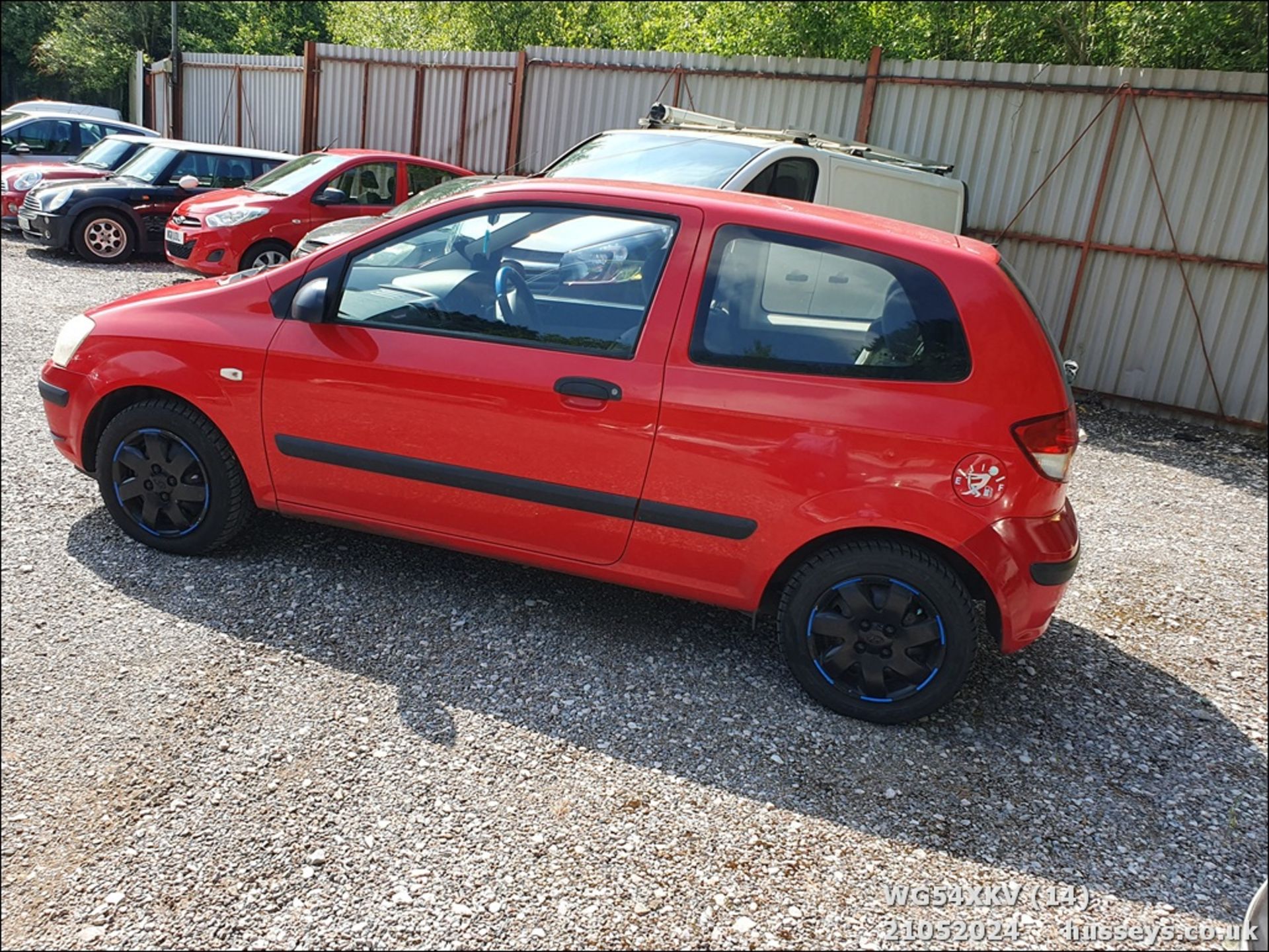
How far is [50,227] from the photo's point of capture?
11898 mm

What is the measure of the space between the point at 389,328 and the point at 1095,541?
13.7 feet

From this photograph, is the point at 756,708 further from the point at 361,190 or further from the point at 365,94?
the point at 365,94

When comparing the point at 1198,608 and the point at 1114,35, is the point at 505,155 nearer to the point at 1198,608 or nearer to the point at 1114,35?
the point at 1114,35

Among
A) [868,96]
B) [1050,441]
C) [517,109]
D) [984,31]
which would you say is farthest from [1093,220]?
[517,109]

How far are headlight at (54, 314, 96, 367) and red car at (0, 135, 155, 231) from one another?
10.0m

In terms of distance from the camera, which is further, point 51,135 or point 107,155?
point 51,135

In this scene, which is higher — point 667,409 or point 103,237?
point 667,409

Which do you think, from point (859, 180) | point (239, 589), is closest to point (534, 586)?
point (239, 589)

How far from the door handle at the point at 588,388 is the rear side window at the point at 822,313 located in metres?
0.31

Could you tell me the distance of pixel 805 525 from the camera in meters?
3.54

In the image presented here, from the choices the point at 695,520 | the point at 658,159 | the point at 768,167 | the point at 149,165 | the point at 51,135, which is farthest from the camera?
the point at 51,135

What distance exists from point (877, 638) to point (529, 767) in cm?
129

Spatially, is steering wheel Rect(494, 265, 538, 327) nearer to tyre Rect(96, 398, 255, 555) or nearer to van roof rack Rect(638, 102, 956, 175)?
tyre Rect(96, 398, 255, 555)

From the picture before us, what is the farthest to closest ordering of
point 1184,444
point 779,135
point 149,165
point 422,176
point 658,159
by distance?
point 149,165
point 422,176
point 1184,444
point 779,135
point 658,159
